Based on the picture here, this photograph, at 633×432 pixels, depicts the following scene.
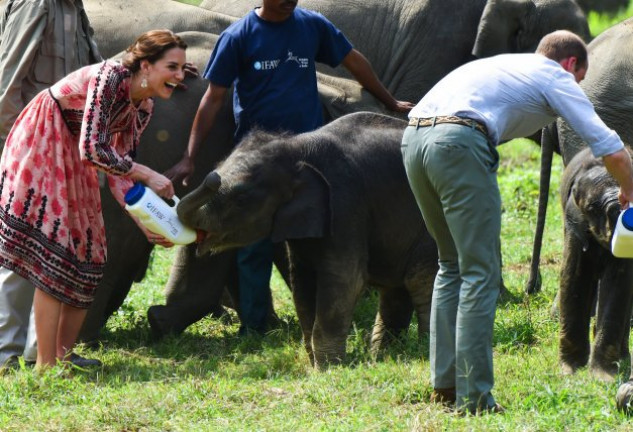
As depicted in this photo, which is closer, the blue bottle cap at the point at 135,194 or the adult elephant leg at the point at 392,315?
the blue bottle cap at the point at 135,194

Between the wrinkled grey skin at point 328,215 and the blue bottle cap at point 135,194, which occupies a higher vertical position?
the blue bottle cap at point 135,194

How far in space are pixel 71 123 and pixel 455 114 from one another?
2089 millimetres

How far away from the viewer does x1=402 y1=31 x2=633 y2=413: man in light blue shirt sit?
5125 millimetres

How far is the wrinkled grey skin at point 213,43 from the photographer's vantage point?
7.64 meters

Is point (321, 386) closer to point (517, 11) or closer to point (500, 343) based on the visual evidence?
point (500, 343)

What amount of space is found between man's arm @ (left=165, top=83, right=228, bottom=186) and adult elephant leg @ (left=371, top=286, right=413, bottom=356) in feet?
4.33

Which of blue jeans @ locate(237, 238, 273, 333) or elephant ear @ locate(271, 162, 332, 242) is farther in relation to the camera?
blue jeans @ locate(237, 238, 273, 333)

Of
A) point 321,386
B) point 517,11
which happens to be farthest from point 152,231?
point 517,11

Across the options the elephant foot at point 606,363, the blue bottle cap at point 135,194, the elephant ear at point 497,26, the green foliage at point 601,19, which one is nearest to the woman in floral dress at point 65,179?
the blue bottle cap at point 135,194

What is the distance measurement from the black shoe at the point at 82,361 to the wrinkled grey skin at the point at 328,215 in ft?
2.64

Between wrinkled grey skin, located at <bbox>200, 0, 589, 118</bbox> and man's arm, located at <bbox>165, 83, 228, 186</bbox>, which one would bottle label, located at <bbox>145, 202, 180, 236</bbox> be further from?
wrinkled grey skin, located at <bbox>200, 0, 589, 118</bbox>

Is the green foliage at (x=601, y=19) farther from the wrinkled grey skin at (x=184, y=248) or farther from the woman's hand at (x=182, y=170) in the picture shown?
the woman's hand at (x=182, y=170)

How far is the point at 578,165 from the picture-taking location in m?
6.05

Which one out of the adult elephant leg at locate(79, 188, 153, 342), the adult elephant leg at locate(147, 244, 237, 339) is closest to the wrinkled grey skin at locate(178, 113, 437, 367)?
the adult elephant leg at locate(147, 244, 237, 339)
